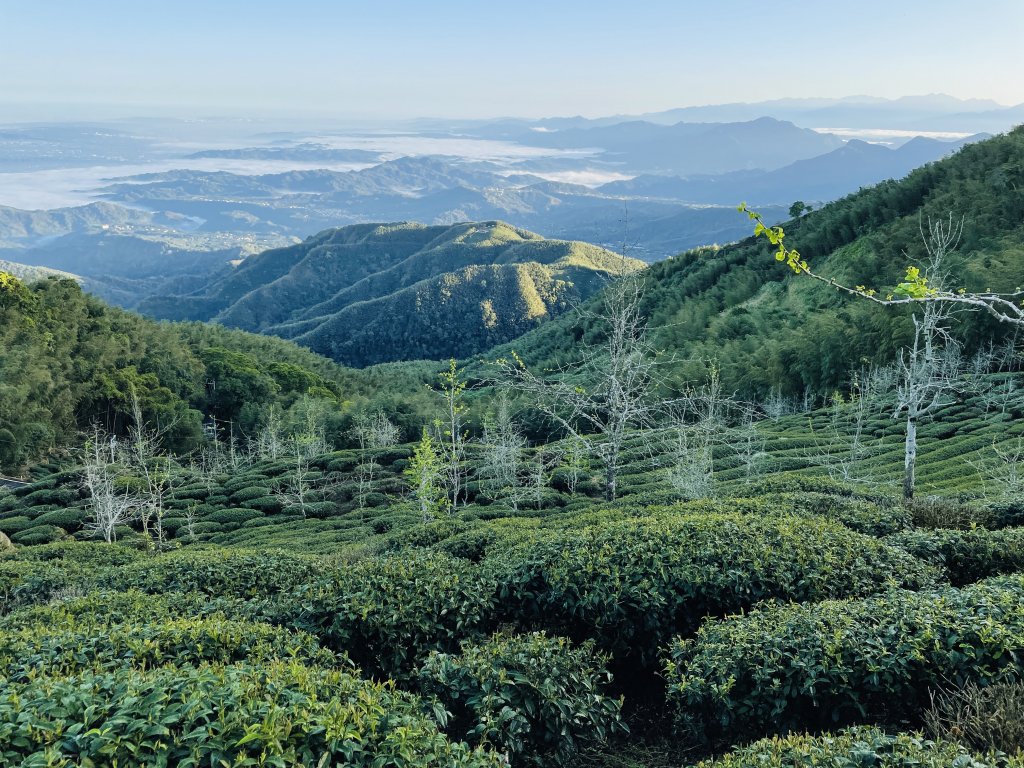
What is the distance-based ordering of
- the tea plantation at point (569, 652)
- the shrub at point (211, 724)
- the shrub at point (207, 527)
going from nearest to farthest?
the shrub at point (211, 724) → the tea plantation at point (569, 652) → the shrub at point (207, 527)

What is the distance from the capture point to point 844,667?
637cm

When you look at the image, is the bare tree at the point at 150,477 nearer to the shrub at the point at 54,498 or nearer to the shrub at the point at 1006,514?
the shrub at the point at 54,498

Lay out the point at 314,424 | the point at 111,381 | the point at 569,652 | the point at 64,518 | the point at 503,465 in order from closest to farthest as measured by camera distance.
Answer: the point at 569,652, the point at 503,465, the point at 64,518, the point at 314,424, the point at 111,381

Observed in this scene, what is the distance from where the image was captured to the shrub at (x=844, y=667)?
20.8 feet

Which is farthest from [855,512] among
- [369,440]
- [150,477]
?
[369,440]

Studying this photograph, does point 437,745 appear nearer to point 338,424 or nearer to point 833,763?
point 833,763

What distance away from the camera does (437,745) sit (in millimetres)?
5035

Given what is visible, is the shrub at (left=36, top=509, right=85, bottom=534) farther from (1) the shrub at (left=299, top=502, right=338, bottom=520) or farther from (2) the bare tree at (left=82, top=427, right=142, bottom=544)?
(1) the shrub at (left=299, top=502, right=338, bottom=520)

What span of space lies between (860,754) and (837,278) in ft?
228

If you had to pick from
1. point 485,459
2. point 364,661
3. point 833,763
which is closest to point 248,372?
point 485,459

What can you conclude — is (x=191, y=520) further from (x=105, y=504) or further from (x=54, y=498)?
(x=54, y=498)

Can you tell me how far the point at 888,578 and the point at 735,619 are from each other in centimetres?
259

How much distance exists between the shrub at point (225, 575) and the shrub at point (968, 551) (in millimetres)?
9648

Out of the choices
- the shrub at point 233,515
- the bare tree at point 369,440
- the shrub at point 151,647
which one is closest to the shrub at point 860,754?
the shrub at point 151,647
